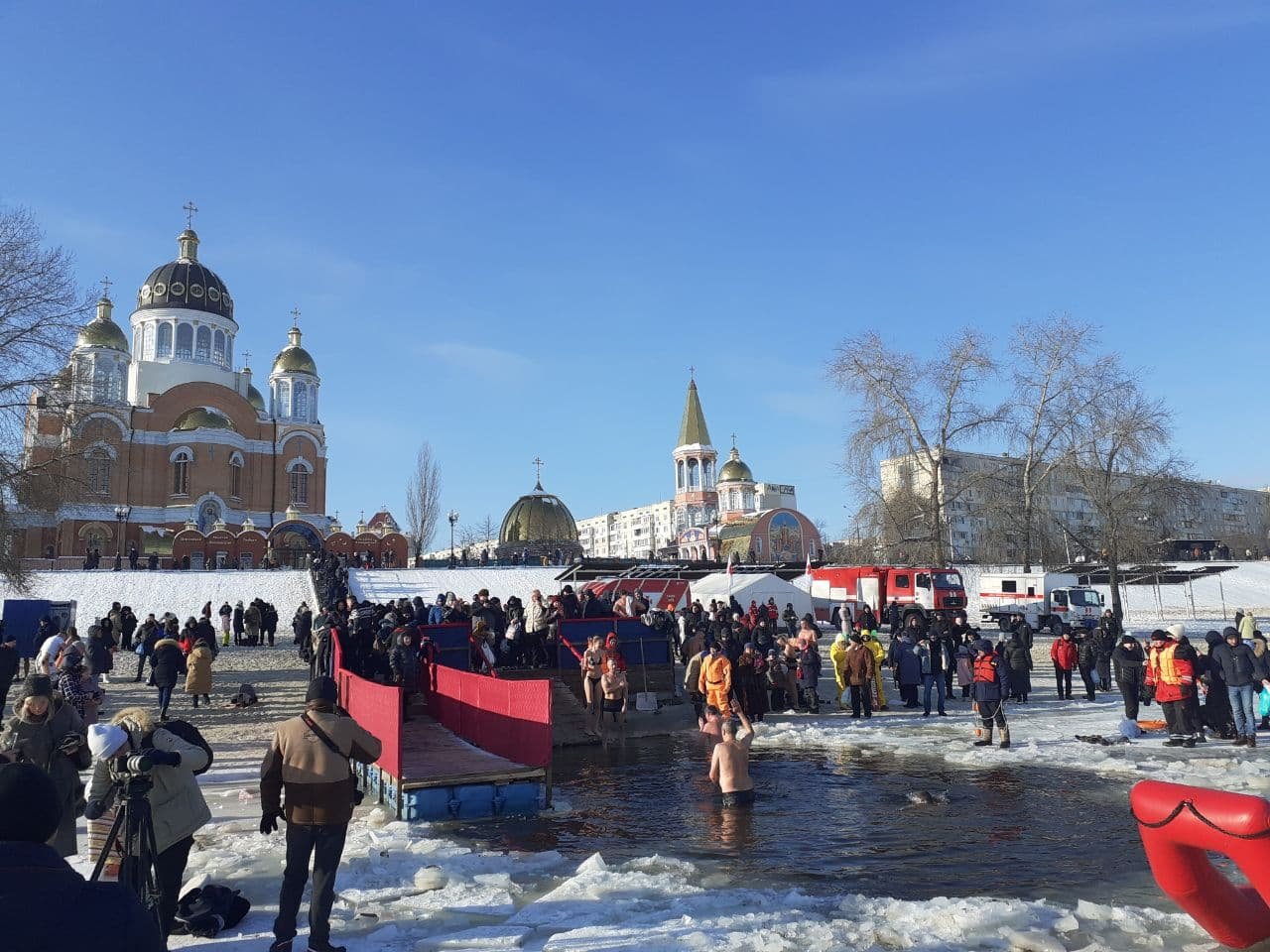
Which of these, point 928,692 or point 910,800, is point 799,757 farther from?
point 928,692

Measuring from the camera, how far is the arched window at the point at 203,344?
199ft

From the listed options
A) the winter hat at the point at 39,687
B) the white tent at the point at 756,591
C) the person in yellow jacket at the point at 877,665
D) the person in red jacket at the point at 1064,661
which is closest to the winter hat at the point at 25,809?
the winter hat at the point at 39,687

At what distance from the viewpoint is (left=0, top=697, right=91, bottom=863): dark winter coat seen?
18.6 ft

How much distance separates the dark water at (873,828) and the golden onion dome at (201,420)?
4990 centimetres

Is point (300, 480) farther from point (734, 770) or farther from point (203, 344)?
point (734, 770)

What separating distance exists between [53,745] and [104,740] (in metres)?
1.73

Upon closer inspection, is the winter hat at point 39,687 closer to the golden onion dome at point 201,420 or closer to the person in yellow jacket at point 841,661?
the person in yellow jacket at point 841,661

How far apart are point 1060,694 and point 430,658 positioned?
38.4ft

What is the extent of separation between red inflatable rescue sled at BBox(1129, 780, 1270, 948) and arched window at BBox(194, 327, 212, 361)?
6413cm

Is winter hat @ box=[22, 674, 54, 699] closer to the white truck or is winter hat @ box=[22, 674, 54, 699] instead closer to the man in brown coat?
the man in brown coat

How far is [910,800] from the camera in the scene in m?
9.41

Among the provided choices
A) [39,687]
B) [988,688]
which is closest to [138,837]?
[39,687]

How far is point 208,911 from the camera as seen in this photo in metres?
5.68

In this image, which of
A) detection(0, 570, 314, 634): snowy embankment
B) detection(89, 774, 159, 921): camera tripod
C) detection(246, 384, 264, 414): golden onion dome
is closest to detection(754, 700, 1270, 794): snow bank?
detection(89, 774, 159, 921): camera tripod
